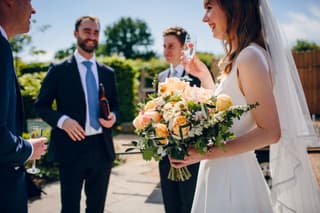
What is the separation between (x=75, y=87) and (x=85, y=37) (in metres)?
0.59

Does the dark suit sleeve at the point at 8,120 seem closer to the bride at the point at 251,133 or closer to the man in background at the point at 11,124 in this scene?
the man in background at the point at 11,124

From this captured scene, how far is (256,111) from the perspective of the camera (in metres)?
1.79

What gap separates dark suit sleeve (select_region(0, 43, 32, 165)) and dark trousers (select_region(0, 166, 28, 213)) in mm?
73

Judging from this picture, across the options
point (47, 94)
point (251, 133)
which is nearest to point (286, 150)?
point (251, 133)

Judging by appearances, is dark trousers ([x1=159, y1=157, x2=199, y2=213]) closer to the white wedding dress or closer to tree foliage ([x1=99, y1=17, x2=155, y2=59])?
the white wedding dress

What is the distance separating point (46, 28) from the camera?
9258 mm

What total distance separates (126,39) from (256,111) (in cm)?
7838

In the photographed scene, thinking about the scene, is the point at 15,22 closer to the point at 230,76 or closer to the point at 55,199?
the point at 230,76

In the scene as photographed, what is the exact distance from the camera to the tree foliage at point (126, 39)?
77125mm

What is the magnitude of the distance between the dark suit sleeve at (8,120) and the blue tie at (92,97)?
5.16 feet

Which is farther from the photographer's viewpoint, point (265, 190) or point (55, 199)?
Result: point (55, 199)

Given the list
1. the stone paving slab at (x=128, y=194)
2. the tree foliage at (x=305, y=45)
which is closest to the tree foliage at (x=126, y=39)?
the tree foliage at (x=305, y=45)

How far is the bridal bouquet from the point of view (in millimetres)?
1685

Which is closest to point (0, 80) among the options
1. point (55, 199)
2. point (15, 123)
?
point (15, 123)
